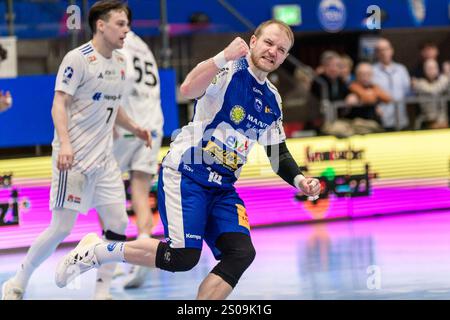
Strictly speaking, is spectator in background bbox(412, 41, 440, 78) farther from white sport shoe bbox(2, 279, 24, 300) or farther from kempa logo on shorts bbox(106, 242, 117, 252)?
kempa logo on shorts bbox(106, 242, 117, 252)

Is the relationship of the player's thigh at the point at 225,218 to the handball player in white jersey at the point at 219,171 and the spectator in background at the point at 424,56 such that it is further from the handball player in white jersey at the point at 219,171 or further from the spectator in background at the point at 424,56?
the spectator in background at the point at 424,56

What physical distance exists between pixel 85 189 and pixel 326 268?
224cm

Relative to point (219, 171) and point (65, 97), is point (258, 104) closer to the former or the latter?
point (219, 171)

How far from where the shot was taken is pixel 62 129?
Answer: 263 inches

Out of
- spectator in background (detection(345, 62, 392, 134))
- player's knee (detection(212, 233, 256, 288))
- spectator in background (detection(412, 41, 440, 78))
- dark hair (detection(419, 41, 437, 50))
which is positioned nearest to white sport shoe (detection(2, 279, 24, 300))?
player's knee (detection(212, 233, 256, 288))

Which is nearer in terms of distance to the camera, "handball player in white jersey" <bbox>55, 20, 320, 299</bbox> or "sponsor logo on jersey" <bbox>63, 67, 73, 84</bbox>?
"handball player in white jersey" <bbox>55, 20, 320, 299</bbox>

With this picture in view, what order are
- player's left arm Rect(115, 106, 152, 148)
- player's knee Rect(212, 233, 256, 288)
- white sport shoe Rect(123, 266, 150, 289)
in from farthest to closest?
white sport shoe Rect(123, 266, 150, 289) < player's left arm Rect(115, 106, 152, 148) < player's knee Rect(212, 233, 256, 288)

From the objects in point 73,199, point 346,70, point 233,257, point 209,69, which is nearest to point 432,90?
point 346,70

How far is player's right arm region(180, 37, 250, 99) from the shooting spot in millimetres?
5414

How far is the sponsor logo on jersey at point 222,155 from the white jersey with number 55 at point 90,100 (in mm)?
1386

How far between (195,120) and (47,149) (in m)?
4.35

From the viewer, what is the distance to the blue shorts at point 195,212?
5863mm

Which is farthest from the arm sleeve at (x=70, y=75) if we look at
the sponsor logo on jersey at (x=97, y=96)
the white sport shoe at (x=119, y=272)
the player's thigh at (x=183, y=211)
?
the white sport shoe at (x=119, y=272)

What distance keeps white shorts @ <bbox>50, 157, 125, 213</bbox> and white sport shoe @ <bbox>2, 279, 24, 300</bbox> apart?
57 centimetres
